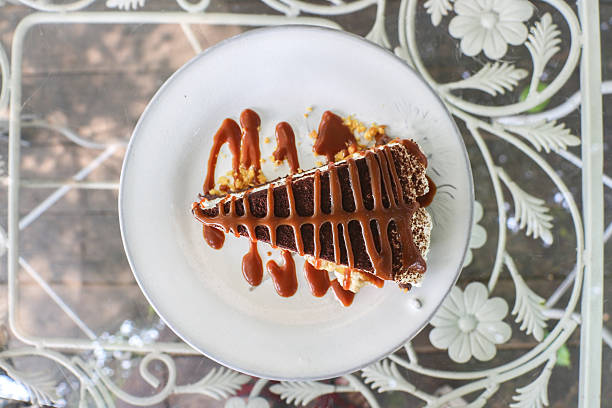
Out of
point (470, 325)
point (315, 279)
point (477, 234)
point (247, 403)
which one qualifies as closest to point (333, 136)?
point (315, 279)

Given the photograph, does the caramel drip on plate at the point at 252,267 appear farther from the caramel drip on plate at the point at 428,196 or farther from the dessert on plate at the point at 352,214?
the caramel drip on plate at the point at 428,196

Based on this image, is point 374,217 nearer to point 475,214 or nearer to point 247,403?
point 475,214

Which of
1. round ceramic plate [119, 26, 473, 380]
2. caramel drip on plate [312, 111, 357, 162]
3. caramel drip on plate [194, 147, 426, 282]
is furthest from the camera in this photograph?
caramel drip on plate [312, 111, 357, 162]

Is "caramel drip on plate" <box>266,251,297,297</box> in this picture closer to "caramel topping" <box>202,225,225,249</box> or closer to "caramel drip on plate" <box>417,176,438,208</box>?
"caramel topping" <box>202,225,225,249</box>

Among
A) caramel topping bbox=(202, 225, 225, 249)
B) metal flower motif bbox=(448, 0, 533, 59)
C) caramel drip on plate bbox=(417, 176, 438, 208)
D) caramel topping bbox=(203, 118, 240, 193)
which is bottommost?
caramel topping bbox=(202, 225, 225, 249)

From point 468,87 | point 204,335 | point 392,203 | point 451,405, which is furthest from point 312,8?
point 451,405

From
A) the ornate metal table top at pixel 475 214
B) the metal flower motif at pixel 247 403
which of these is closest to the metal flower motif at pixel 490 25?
the ornate metal table top at pixel 475 214

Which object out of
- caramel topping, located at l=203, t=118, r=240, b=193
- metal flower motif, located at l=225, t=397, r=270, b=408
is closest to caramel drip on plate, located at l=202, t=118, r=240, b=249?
caramel topping, located at l=203, t=118, r=240, b=193
